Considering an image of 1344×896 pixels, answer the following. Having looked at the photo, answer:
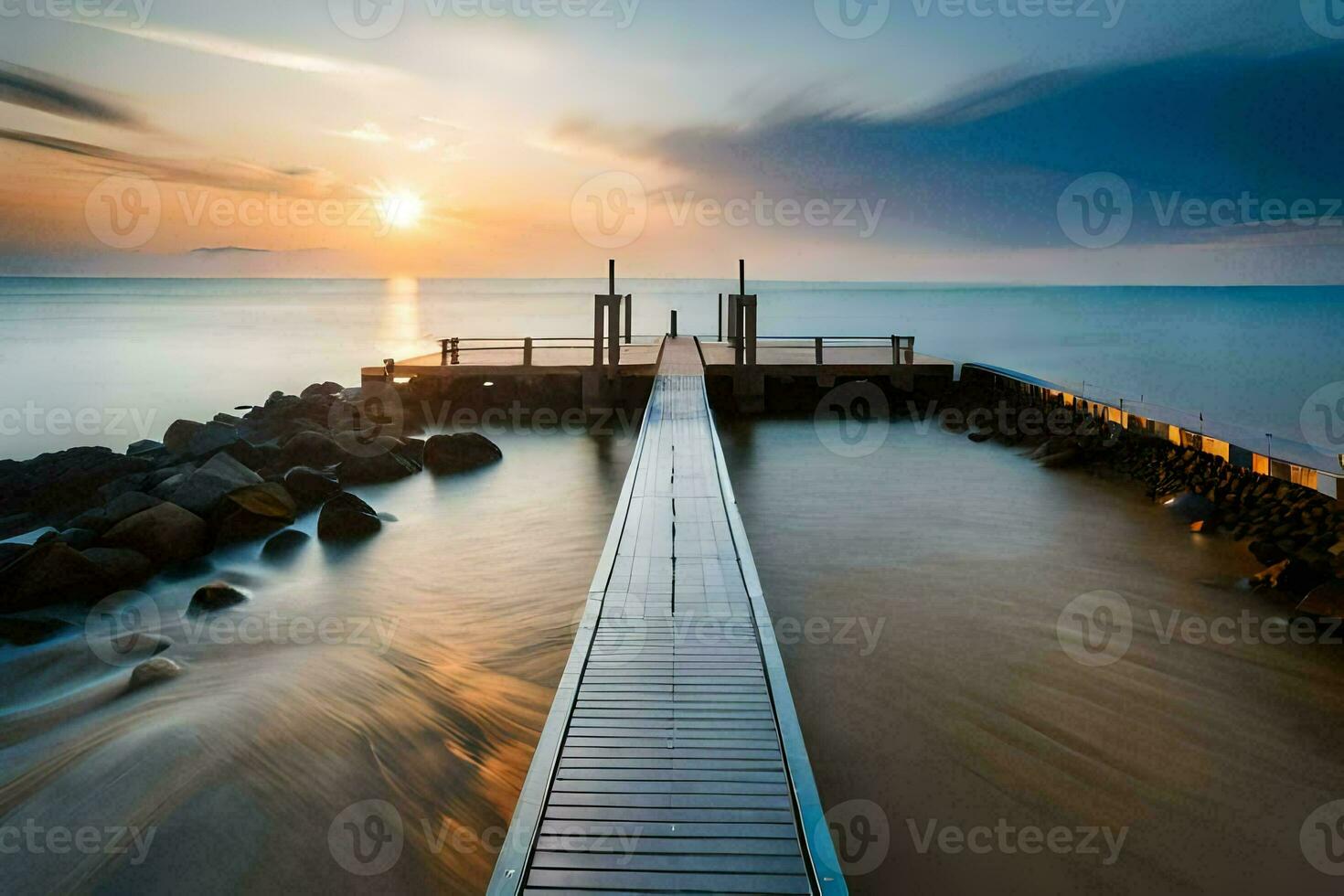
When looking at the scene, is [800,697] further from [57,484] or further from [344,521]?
[57,484]

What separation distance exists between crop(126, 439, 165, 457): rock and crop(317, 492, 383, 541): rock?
6547 millimetres

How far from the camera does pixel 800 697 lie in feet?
23.5

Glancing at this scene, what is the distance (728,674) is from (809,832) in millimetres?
1754

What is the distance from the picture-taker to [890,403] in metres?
23.2

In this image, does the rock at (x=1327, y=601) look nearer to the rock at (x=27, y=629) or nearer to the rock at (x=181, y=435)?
the rock at (x=27, y=629)

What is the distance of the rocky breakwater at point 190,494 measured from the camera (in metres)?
10.5

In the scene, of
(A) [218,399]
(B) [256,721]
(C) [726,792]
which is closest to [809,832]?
(C) [726,792]

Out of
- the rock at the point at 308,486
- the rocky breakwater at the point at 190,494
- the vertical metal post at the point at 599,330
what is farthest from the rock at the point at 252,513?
the vertical metal post at the point at 599,330

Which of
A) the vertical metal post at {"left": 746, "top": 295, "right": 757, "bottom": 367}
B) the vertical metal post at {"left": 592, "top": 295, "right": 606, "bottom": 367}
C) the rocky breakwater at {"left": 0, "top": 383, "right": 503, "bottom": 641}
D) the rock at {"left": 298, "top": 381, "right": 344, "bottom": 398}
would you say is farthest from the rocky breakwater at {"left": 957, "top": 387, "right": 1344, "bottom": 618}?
the rock at {"left": 298, "top": 381, "right": 344, "bottom": 398}

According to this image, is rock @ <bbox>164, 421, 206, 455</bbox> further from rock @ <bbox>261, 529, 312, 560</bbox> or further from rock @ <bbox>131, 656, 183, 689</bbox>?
rock @ <bbox>131, 656, 183, 689</bbox>

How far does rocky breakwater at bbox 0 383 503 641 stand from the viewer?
10523mm

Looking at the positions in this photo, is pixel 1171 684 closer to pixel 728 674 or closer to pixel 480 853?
pixel 728 674

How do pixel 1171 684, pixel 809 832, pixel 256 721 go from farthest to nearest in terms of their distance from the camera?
pixel 1171 684 → pixel 256 721 → pixel 809 832

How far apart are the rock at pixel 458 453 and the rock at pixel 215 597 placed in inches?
270
